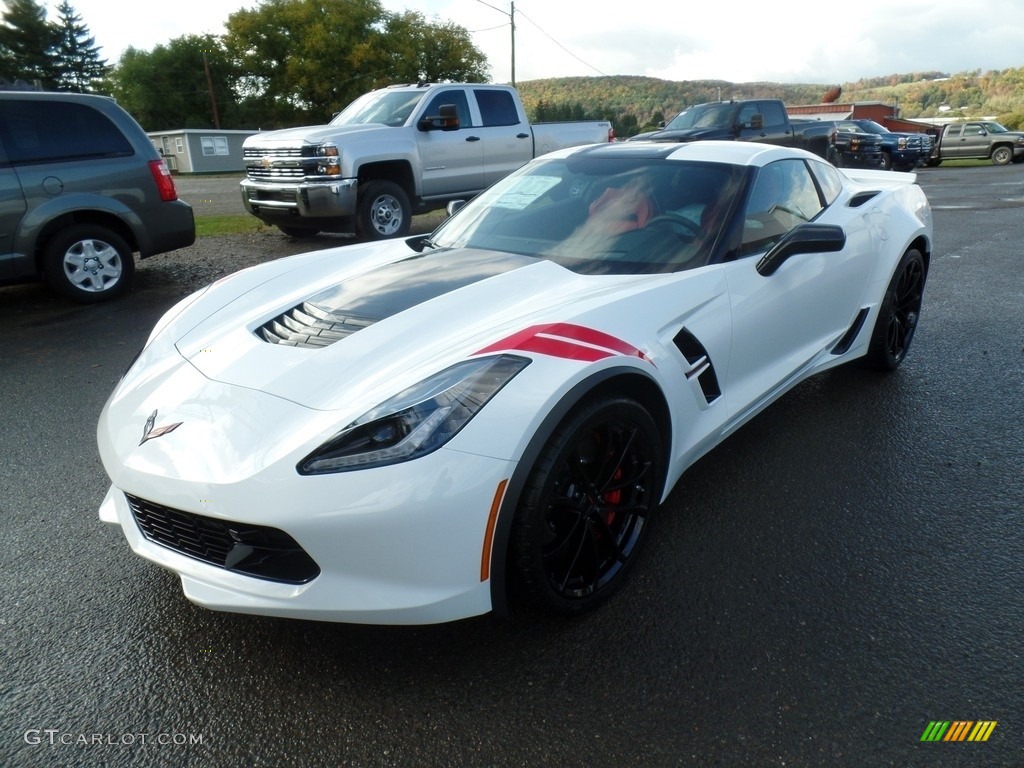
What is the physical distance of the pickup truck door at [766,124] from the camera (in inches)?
575

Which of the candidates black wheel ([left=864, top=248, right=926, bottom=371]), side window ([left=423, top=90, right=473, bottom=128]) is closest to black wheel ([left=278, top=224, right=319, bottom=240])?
side window ([left=423, top=90, right=473, bottom=128])

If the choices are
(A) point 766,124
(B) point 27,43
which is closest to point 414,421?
(A) point 766,124

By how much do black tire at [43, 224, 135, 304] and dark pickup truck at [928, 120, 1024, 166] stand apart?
3039 cm

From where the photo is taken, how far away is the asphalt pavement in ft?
6.16

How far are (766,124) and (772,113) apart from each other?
1.68ft

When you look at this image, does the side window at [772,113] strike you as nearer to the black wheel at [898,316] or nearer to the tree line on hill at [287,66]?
the black wheel at [898,316]

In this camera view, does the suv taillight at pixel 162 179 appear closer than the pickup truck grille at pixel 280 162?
Yes

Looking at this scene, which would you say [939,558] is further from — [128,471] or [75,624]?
[75,624]

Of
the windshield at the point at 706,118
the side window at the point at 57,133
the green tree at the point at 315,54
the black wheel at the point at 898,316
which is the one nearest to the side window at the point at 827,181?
the black wheel at the point at 898,316

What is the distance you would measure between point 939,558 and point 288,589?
7.24 feet

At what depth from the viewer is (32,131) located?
6.23 meters

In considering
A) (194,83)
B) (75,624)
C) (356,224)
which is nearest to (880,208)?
(75,624)

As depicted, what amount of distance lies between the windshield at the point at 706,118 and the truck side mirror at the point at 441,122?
6.69 metres

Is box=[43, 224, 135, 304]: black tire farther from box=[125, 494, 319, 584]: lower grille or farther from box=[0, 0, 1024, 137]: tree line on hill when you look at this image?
box=[0, 0, 1024, 137]: tree line on hill
